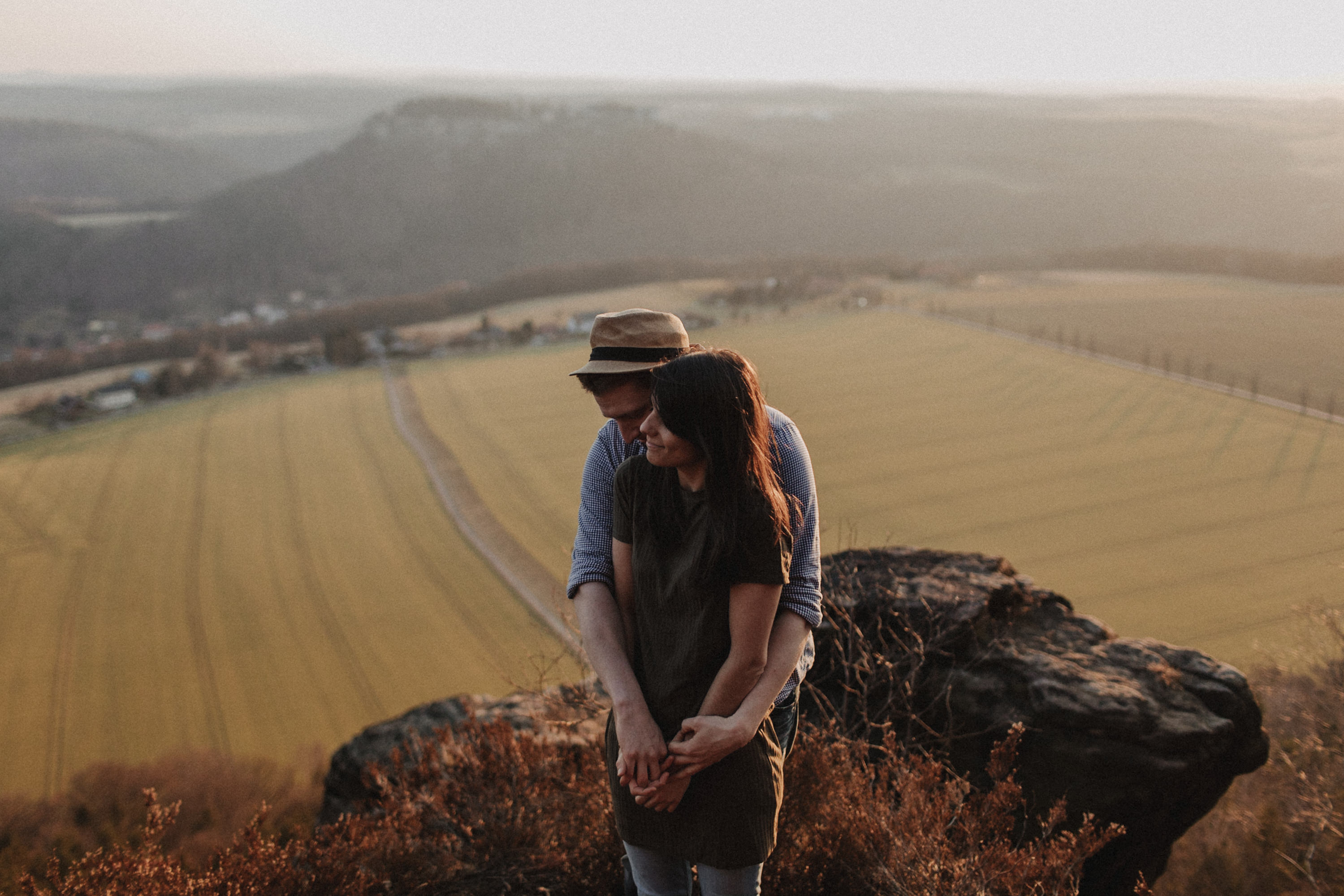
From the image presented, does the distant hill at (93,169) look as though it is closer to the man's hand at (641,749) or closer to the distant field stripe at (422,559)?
the distant field stripe at (422,559)

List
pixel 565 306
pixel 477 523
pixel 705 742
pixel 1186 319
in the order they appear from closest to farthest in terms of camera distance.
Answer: pixel 705 742 → pixel 477 523 → pixel 1186 319 → pixel 565 306

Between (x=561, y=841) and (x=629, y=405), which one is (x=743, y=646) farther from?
(x=561, y=841)

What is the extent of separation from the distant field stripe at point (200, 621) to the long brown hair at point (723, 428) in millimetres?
16993

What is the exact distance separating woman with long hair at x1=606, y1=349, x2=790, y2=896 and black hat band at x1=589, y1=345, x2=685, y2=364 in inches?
13.0

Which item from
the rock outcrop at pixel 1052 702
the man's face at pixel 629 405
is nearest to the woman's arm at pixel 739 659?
the man's face at pixel 629 405

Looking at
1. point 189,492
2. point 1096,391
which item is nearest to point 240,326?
point 189,492

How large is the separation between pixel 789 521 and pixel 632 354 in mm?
638

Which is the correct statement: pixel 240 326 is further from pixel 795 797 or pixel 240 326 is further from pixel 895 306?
pixel 795 797

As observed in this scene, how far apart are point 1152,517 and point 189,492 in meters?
31.4

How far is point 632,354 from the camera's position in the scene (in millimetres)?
2301

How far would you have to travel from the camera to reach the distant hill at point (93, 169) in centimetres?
13900

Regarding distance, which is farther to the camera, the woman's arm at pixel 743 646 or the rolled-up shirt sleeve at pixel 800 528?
the rolled-up shirt sleeve at pixel 800 528

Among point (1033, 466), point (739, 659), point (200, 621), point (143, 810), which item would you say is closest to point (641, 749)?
point (739, 659)

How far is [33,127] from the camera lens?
5758 inches
